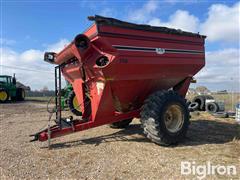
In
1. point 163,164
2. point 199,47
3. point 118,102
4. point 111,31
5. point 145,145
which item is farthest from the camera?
point 199,47

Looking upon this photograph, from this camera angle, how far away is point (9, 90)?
74.2ft

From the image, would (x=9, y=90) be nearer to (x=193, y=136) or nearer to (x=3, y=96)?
(x=3, y=96)

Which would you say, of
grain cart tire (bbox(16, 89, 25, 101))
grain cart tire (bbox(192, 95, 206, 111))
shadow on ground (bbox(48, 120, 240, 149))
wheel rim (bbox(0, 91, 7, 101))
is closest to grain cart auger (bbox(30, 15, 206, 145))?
shadow on ground (bbox(48, 120, 240, 149))

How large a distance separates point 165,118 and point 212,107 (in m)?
6.56

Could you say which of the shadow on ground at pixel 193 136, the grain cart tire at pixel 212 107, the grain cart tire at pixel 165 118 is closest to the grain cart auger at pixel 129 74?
the grain cart tire at pixel 165 118

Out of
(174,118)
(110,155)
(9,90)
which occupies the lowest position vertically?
(110,155)

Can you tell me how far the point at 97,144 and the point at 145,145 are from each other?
1.10 meters

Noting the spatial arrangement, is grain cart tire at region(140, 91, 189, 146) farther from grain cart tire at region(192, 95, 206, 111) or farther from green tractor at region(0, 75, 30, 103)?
green tractor at region(0, 75, 30, 103)

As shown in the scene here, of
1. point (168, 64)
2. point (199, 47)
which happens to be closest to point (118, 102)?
point (168, 64)

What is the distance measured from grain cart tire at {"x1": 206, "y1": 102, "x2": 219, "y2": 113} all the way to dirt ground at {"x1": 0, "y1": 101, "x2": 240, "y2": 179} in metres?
4.44

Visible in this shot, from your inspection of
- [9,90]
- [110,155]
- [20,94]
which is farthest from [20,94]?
[110,155]

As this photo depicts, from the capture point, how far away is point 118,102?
641cm

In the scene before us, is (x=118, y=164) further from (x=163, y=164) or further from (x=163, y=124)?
(x=163, y=124)

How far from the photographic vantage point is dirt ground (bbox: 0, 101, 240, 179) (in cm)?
429
